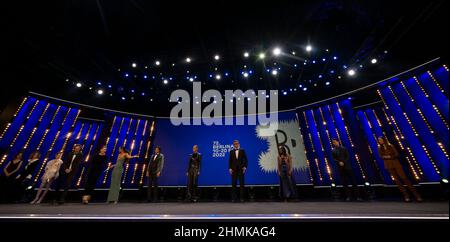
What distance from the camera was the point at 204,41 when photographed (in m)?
5.96

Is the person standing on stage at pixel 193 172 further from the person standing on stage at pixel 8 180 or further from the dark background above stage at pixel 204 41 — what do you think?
the person standing on stage at pixel 8 180

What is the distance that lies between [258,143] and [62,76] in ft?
23.7

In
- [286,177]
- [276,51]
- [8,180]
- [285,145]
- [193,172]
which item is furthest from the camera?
[285,145]

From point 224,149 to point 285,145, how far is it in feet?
7.96

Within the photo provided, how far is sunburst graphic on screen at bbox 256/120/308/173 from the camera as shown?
24.1 feet

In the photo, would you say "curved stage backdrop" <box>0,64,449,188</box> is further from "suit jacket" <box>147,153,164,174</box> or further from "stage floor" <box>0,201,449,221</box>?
"stage floor" <box>0,201,449,221</box>

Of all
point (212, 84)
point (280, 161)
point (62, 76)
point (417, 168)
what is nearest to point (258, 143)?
point (280, 161)

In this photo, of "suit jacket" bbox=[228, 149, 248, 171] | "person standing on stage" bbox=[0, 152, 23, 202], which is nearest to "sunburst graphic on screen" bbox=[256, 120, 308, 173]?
"suit jacket" bbox=[228, 149, 248, 171]

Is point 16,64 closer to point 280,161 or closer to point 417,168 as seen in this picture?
point 280,161

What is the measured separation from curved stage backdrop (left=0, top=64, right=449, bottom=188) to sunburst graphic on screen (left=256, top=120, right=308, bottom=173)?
38 mm

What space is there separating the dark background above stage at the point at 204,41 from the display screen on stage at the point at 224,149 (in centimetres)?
181

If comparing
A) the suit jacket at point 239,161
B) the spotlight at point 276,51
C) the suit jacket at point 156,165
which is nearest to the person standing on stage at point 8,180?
the suit jacket at point 156,165

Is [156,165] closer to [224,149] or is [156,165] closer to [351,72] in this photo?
[224,149]

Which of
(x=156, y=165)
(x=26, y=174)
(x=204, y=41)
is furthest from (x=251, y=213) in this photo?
(x=26, y=174)
